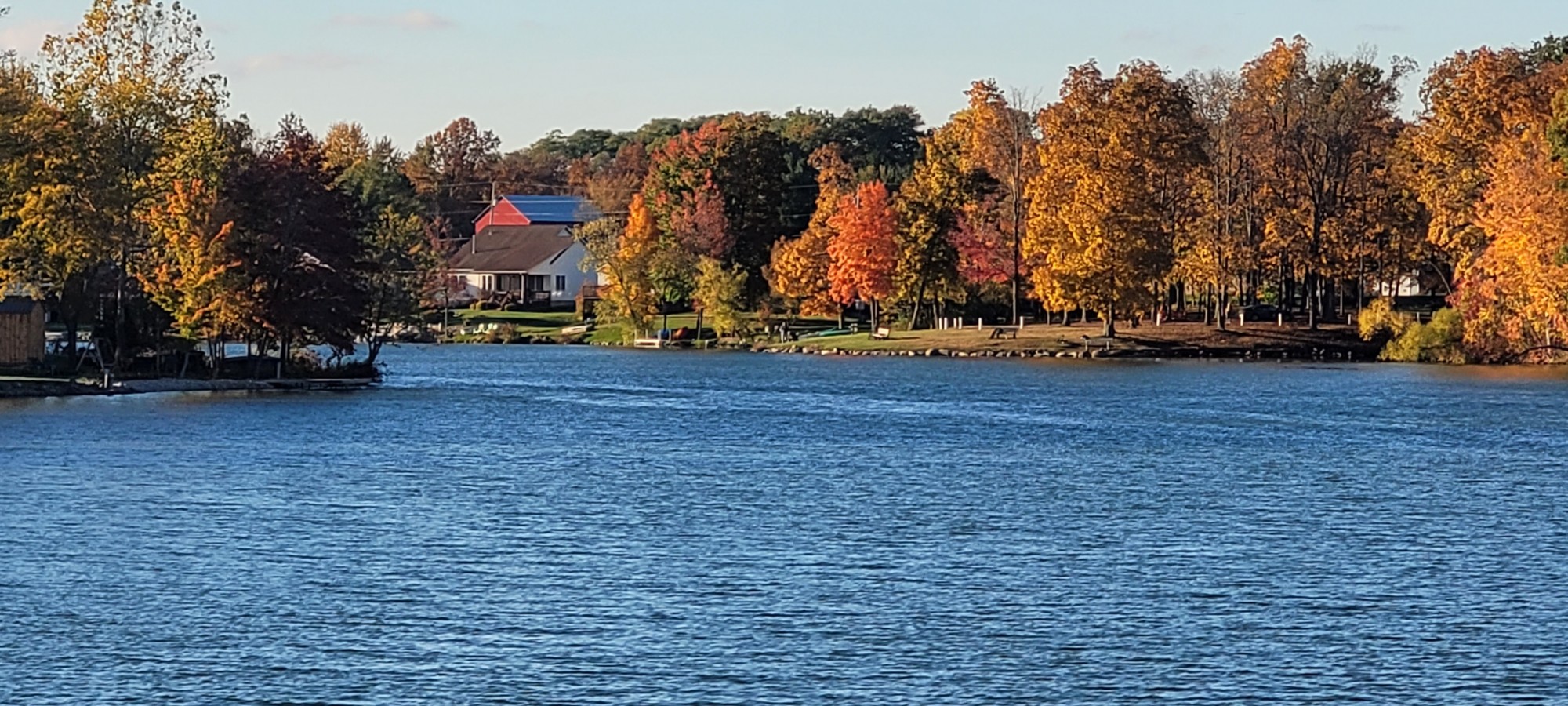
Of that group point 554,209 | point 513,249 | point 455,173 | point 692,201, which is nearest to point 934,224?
point 692,201

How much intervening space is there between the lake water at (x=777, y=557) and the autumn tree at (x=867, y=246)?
4781 centimetres

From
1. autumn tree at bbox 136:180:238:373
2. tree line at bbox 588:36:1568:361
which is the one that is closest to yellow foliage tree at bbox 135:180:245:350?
autumn tree at bbox 136:180:238:373

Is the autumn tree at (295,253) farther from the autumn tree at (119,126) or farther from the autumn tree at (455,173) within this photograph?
the autumn tree at (455,173)

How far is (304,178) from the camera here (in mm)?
71188

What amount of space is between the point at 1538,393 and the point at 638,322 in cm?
5854

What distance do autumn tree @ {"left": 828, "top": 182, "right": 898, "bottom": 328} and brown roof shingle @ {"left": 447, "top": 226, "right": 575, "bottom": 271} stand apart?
3663 cm

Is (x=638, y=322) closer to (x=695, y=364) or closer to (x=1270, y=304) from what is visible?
(x=695, y=364)

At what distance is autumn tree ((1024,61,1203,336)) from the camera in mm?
95375

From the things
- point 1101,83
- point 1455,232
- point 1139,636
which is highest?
point 1101,83

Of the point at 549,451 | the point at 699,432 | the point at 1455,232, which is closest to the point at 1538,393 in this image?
the point at 1455,232

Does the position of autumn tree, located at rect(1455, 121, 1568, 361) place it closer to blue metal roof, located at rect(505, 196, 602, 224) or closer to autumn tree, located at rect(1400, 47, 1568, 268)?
autumn tree, located at rect(1400, 47, 1568, 268)

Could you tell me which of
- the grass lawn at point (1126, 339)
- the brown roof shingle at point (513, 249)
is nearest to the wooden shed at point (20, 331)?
the grass lawn at point (1126, 339)

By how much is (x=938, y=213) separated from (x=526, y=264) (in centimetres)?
4689

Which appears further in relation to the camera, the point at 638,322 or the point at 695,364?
the point at 638,322
